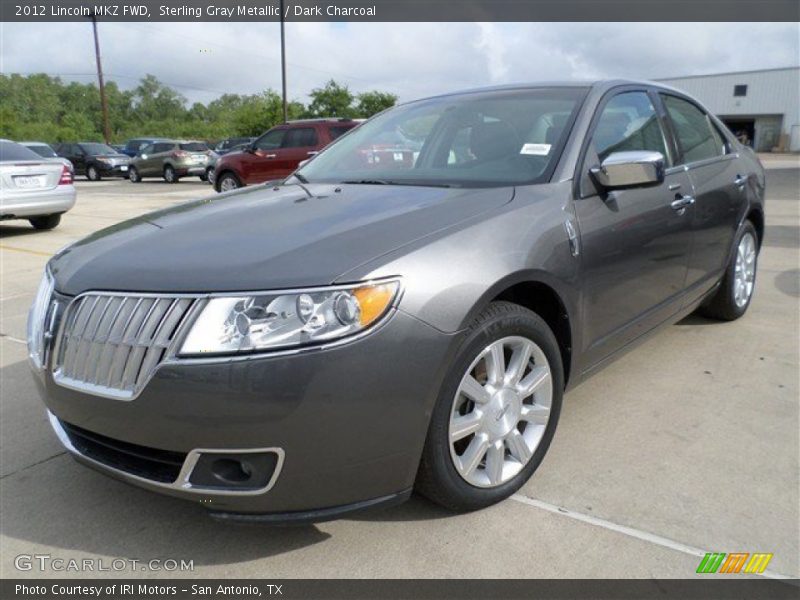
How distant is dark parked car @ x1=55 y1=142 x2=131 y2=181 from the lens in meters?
26.6

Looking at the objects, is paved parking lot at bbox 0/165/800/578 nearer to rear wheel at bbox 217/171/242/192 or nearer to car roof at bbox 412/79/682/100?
car roof at bbox 412/79/682/100

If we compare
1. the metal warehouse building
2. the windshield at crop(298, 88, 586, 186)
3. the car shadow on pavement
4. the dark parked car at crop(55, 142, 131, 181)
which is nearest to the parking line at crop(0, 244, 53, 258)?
the car shadow on pavement

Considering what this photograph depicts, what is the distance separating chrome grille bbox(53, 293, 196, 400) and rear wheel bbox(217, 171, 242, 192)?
1292 cm

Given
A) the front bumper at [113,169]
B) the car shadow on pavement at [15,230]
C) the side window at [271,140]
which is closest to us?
the car shadow on pavement at [15,230]

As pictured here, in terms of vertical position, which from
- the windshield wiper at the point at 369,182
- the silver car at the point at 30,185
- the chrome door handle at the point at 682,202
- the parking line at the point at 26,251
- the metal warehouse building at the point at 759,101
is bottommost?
the parking line at the point at 26,251

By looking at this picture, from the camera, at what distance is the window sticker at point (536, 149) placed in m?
2.78

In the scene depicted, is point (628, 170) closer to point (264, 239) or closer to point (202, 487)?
point (264, 239)

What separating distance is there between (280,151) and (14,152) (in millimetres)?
5514

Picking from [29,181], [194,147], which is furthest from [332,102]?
[29,181]

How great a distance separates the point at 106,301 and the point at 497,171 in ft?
5.44

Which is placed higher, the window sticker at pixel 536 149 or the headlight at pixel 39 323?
the window sticker at pixel 536 149

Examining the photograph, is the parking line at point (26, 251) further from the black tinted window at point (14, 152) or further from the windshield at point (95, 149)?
the windshield at point (95, 149)

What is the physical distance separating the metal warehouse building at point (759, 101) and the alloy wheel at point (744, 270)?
52.7 metres

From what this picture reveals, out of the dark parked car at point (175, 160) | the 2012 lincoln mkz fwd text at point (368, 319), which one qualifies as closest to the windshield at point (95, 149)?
the dark parked car at point (175, 160)
